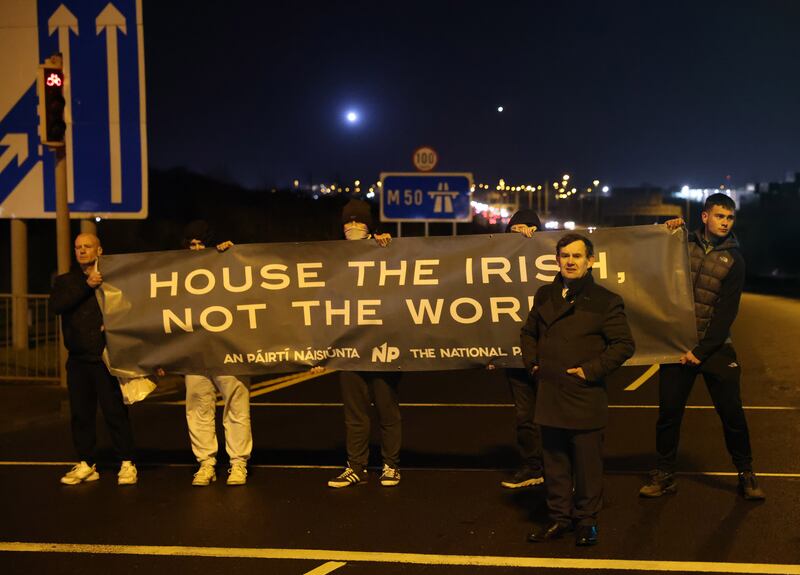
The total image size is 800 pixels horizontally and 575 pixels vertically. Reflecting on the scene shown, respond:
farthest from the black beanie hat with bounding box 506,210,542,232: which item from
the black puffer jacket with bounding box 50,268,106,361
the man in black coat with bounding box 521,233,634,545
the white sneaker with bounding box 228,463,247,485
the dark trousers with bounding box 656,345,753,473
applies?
the black puffer jacket with bounding box 50,268,106,361

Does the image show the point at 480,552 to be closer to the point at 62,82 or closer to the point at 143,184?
the point at 62,82

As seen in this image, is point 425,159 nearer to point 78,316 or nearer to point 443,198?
point 443,198

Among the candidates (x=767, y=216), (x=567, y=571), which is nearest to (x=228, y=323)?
(x=567, y=571)

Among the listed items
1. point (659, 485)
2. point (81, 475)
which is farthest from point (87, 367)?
point (659, 485)

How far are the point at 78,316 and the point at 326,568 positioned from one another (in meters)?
3.20

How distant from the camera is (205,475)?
25.3 feet

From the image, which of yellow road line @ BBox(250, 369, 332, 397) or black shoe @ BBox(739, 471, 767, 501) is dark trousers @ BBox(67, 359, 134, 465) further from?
yellow road line @ BBox(250, 369, 332, 397)

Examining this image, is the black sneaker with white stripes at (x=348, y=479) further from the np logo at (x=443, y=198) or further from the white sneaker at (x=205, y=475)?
the np logo at (x=443, y=198)

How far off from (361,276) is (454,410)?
146 inches

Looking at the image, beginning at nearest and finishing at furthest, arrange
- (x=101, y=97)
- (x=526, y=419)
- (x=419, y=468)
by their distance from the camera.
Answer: (x=526, y=419), (x=419, y=468), (x=101, y=97)

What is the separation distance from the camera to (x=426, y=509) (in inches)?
273

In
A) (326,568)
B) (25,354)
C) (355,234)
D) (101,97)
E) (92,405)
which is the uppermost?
(101,97)

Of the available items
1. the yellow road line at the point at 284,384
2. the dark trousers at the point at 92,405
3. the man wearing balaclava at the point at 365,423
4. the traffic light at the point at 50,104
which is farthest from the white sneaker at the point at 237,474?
the traffic light at the point at 50,104

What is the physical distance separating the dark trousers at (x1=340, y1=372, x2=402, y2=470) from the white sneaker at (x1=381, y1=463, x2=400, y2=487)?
39 millimetres
